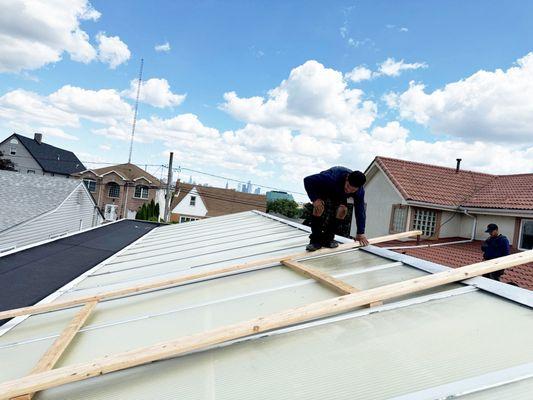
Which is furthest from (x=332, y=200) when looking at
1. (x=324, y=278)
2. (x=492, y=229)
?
(x=492, y=229)

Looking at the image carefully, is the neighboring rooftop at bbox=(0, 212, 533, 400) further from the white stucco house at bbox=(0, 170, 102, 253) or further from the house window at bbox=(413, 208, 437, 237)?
the white stucco house at bbox=(0, 170, 102, 253)

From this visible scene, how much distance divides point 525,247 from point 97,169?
142 ft

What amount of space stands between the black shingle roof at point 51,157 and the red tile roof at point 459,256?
47013 millimetres

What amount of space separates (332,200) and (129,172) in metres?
43.3

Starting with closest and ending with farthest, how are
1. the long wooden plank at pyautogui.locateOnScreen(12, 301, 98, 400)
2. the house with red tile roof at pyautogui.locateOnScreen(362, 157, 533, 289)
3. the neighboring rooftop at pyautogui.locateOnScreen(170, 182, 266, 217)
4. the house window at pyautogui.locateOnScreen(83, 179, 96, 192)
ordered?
the long wooden plank at pyautogui.locateOnScreen(12, 301, 98, 400) < the house with red tile roof at pyautogui.locateOnScreen(362, 157, 533, 289) < the house window at pyautogui.locateOnScreen(83, 179, 96, 192) < the neighboring rooftop at pyautogui.locateOnScreen(170, 182, 266, 217)

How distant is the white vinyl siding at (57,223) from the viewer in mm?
16922

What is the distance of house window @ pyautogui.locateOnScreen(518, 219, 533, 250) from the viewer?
43.8ft

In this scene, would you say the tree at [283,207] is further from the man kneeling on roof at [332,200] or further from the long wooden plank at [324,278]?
the long wooden plank at [324,278]

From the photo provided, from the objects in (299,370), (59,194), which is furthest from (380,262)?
(59,194)

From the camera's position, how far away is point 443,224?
16703mm

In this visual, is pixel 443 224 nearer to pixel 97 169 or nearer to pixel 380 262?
pixel 380 262

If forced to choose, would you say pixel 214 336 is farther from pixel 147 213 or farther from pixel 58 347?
pixel 147 213

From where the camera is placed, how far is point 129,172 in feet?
144

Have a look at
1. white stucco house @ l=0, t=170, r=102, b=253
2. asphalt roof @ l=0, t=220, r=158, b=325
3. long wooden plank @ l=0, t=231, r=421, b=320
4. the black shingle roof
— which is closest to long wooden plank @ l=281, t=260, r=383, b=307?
long wooden plank @ l=0, t=231, r=421, b=320
